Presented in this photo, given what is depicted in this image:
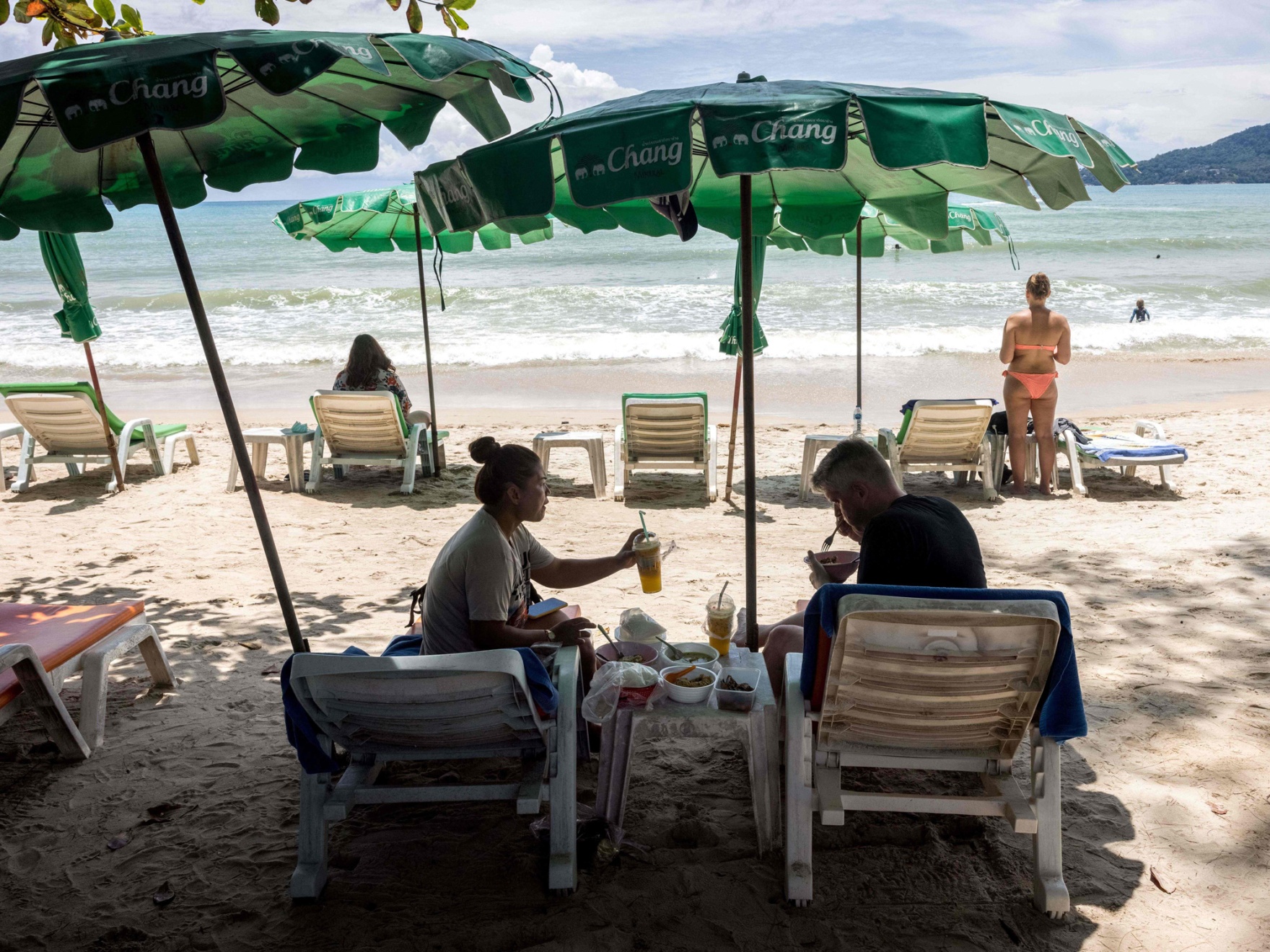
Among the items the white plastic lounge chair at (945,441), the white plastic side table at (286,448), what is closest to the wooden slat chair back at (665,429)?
the white plastic lounge chair at (945,441)

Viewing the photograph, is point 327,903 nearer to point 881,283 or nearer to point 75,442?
point 75,442

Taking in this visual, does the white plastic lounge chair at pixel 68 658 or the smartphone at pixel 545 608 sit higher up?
the smartphone at pixel 545 608

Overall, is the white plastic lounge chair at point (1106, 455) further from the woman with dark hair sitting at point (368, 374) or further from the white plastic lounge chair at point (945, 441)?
the woman with dark hair sitting at point (368, 374)

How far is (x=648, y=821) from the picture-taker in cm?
301

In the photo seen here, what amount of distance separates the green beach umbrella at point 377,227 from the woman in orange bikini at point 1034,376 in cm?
404

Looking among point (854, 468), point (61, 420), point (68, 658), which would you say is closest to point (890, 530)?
point (854, 468)

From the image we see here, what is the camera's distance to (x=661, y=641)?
3.18 m

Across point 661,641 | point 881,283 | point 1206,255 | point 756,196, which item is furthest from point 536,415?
point 1206,255

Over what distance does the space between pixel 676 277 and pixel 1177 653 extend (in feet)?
81.2

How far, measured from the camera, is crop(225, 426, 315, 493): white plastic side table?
747 cm

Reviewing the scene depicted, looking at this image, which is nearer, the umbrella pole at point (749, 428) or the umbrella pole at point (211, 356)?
the umbrella pole at point (211, 356)

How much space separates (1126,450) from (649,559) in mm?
5480

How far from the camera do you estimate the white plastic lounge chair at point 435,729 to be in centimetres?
247

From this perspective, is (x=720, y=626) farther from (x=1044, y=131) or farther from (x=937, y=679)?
(x=1044, y=131)
